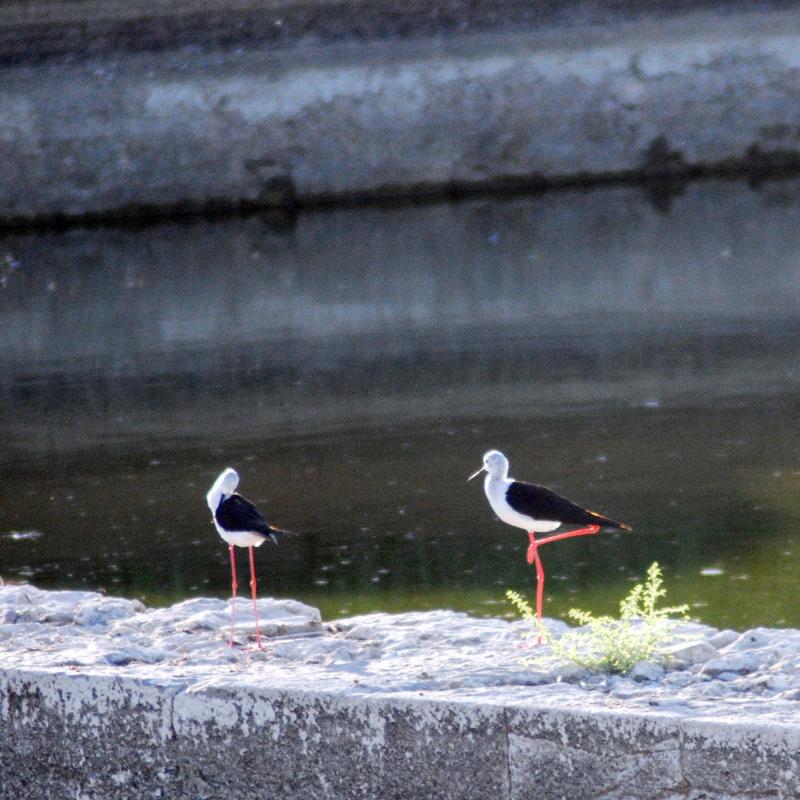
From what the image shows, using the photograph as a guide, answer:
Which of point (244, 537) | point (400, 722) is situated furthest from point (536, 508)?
point (400, 722)

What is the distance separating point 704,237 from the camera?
557 inches

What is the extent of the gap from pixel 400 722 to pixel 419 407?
18.2 feet

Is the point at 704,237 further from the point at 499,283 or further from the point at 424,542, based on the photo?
the point at 424,542

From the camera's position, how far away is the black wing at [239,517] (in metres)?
4.64

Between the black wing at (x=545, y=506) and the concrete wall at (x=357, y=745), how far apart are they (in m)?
0.68

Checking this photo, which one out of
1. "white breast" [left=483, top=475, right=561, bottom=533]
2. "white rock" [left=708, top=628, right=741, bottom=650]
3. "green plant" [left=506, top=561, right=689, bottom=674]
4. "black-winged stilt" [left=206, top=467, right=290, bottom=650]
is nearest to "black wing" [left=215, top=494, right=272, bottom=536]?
"black-winged stilt" [left=206, top=467, right=290, bottom=650]

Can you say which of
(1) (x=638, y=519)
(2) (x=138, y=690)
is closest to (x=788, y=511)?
(1) (x=638, y=519)

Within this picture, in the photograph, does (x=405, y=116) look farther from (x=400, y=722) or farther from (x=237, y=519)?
(x=400, y=722)

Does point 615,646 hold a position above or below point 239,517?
below

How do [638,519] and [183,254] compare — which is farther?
[183,254]

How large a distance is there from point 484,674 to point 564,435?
4236 millimetres

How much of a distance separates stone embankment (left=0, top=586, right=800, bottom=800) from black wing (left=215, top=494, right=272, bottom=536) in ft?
1.21

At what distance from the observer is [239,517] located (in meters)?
4.68

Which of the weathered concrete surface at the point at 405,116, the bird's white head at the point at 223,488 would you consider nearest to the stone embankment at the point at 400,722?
the bird's white head at the point at 223,488
